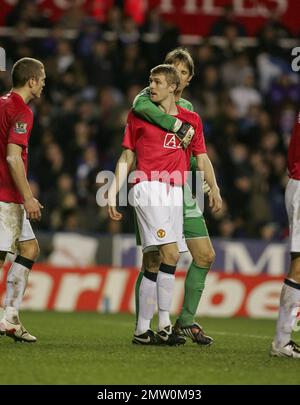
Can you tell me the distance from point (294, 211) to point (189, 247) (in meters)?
1.52

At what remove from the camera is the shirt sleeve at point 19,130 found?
801 cm

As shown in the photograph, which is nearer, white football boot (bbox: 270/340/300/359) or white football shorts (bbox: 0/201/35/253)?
white football boot (bbox: 270/340/300/359)

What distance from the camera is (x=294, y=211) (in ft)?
24.3

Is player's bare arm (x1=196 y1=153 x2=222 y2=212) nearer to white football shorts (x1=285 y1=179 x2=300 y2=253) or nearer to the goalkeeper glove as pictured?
the goalkeeper glove

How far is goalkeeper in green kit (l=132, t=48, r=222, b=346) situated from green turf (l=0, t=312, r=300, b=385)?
189 mm

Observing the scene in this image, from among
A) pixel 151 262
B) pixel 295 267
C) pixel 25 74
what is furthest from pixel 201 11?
pixel 295 267

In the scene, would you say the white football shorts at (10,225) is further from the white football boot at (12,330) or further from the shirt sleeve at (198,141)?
the shirt sleeve at (198,141)

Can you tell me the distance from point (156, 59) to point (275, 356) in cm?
1015

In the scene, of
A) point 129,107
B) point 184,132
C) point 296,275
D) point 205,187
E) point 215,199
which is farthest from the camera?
point 129,107

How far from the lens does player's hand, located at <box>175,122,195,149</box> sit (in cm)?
843

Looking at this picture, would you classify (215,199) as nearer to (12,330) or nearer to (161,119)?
(161,119)

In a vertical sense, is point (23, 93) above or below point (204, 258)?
above

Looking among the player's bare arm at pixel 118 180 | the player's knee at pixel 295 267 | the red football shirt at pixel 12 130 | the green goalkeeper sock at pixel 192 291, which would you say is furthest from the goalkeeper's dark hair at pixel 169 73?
the player's knee at pixel 295 267

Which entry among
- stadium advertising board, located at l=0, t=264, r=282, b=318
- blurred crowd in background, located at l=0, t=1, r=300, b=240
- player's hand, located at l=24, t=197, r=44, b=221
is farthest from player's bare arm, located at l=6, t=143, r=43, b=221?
blurred crowd in background, located at l=0, t=1, r=300, b=240
